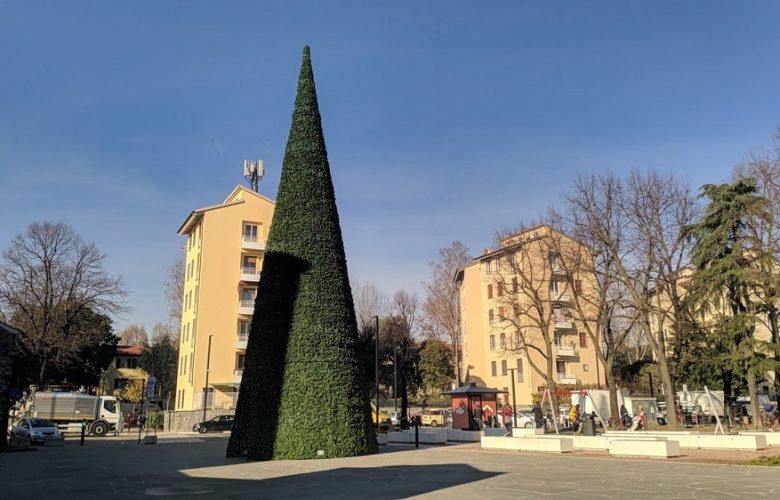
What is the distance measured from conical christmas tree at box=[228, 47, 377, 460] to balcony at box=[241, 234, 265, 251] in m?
32.0

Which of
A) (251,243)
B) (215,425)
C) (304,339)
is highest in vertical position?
(251,243)

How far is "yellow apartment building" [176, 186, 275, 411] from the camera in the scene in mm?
47812

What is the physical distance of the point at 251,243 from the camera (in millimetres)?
51219

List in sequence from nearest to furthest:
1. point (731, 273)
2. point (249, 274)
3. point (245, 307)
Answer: point (731, 273), point (245, 307), point (249, 274)

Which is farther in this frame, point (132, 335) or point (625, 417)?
point (132, 335)

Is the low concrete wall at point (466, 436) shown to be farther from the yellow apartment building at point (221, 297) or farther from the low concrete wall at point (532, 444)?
the yellow apartment building at point (221, 297)

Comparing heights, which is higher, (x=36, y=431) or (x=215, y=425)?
(x=36, y=431)

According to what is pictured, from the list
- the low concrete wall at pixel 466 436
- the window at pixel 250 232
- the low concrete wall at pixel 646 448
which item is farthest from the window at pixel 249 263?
the low concrete wall at pixel 646 448

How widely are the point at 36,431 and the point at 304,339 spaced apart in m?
21.5

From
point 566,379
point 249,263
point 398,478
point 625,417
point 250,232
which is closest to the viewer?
point 398,478

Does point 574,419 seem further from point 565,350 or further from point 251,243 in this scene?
point 251,243

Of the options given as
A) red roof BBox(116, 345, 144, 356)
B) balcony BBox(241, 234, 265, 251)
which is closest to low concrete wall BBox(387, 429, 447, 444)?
balcony BBox(241, 234, 265, 251)

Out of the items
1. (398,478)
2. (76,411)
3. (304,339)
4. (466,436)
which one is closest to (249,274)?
(76,411)

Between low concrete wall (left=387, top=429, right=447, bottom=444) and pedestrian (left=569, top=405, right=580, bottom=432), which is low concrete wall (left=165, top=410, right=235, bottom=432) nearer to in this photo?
low concrete wall (left=387, top=429, right=447, bottom=444)
